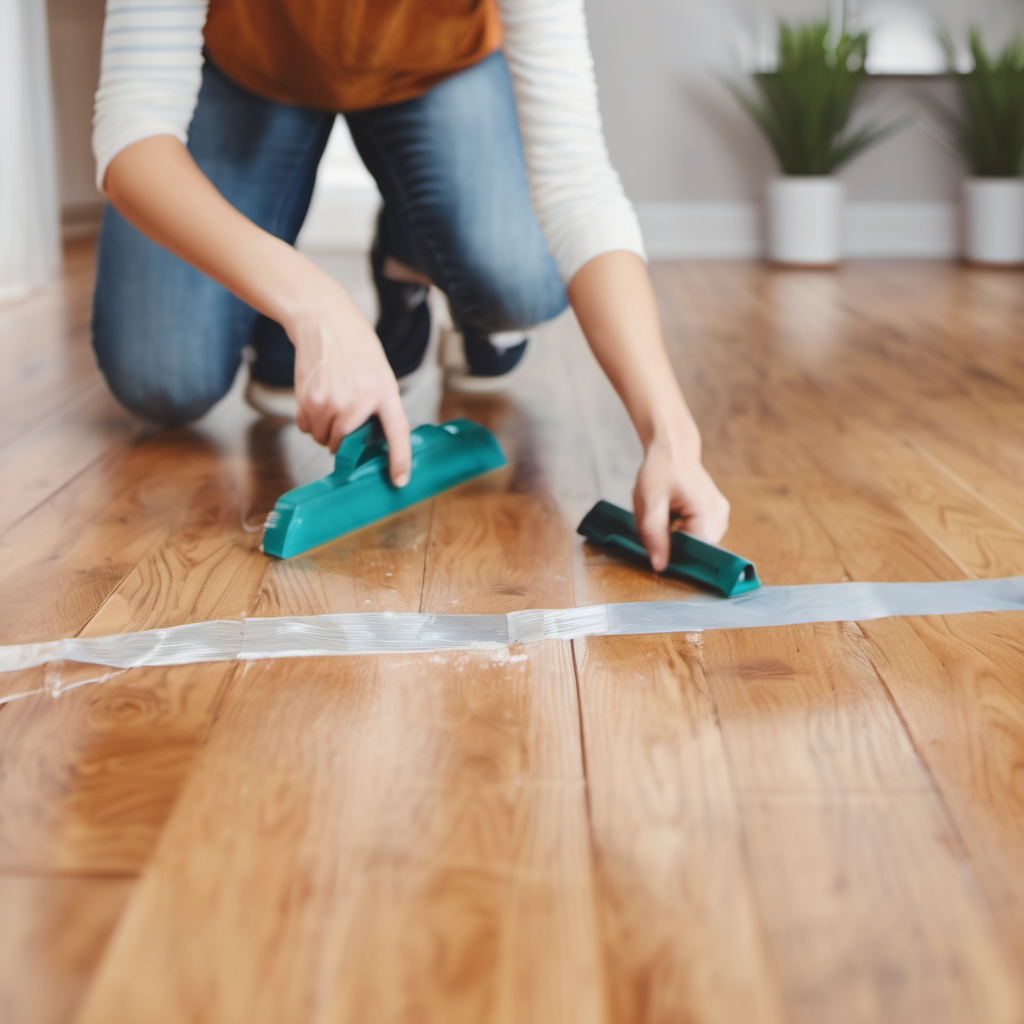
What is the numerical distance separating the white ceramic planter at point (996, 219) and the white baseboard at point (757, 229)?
0.76 feet

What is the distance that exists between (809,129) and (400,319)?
209 cm

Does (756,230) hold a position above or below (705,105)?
below

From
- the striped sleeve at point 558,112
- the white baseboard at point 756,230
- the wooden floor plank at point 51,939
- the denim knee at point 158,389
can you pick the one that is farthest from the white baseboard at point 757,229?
the wooden floor plank at point 51,939

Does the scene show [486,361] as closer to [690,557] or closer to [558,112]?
[558,112]

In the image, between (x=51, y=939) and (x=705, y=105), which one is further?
(x=705, y=105)

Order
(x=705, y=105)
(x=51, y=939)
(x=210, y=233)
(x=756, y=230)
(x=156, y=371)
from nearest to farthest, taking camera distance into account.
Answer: (x=51, y=939) → (x=210, y=233) → (x=156, y=371) → (x=705, y=105) → (x=756, y=230)

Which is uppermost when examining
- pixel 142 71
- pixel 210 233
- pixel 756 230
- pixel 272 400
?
pixel 142 71

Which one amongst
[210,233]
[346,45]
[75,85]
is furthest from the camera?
[75,85]

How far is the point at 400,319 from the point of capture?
1677 mm

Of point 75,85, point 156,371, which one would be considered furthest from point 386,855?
point 75,85

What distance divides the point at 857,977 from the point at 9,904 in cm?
42

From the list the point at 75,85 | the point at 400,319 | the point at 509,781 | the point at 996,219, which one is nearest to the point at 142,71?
the point at 400,319

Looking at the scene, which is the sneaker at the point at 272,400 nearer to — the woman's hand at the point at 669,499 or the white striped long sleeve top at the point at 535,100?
the white striped long sleeve top at the point at 535,100

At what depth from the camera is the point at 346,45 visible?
1255mm
